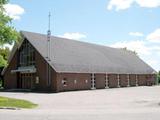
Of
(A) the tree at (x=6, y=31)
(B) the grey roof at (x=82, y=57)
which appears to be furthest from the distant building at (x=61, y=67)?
(A) the tree at (x=6, y=31)

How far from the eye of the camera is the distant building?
46.7 meters

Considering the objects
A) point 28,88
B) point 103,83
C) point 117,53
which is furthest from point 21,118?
point 117,53

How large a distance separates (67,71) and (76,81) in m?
2.89

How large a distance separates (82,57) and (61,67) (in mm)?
7717

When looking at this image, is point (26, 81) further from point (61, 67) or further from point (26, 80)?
point (61, 67)

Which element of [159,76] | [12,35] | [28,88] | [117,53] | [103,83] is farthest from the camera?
[159,76]

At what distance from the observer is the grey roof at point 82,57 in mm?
47844

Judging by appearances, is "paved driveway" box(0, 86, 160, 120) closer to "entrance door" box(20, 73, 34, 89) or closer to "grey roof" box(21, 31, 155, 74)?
"grey roof" box(21, 31, 155, 74)

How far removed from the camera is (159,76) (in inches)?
3221

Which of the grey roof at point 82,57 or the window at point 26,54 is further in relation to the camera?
the window at point 26,54

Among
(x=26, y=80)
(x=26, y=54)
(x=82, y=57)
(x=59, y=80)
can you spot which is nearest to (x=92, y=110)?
(x=59, y=80)

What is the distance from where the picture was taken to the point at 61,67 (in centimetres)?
4612

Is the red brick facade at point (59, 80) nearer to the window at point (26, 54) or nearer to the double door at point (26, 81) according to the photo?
the double door at point (26, 81)

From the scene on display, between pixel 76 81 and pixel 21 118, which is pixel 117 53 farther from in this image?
pixel 21 118
